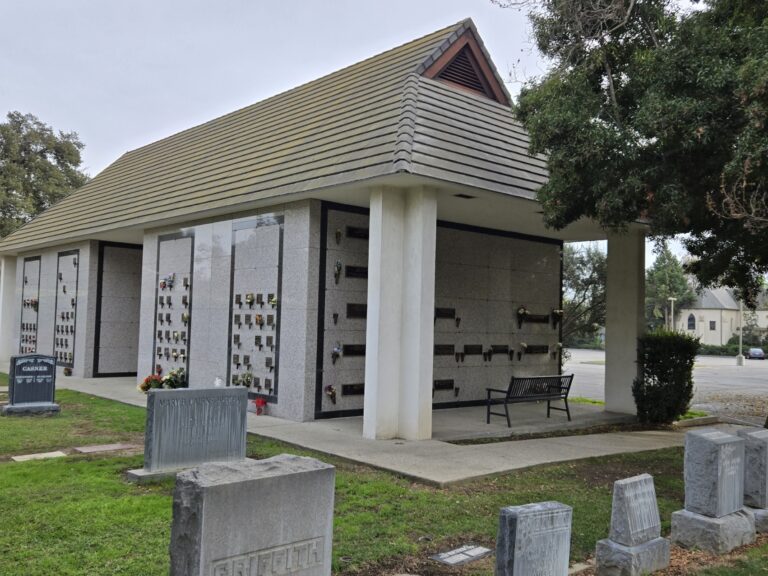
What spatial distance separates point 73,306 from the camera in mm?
19516

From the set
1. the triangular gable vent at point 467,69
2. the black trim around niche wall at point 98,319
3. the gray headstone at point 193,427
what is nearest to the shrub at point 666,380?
the triangular gable vent at point 467,69

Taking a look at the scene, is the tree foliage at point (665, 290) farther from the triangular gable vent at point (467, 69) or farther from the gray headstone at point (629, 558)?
the gray headstone at point (629, 558)

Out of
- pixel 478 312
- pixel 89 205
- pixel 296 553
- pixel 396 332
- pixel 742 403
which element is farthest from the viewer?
pixel 89 205

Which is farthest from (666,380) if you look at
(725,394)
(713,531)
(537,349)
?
(725,394)

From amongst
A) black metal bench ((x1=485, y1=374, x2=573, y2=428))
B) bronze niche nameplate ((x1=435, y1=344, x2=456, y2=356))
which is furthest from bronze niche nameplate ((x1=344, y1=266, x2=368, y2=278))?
black metal bench ((x1=485, y1=374, x2=573, y2=428))

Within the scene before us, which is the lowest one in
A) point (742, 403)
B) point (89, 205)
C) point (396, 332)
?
point (742, 403)

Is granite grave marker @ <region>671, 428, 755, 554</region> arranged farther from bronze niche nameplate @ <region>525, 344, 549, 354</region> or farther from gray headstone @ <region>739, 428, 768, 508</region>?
bronze niche nameplate @ <region>525, 344, 549, 354</region>

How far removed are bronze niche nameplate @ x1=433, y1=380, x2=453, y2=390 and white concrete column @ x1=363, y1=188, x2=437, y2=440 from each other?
3.70 m

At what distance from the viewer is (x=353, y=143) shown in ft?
36.4

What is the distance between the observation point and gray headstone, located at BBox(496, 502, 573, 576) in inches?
147

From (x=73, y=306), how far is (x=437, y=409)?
12.3 metres

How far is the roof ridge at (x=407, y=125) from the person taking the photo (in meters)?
9.57

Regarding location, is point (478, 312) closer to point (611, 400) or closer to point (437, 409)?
point (437, 409)

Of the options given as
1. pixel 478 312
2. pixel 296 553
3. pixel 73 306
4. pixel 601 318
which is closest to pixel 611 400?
pixel 478 312
